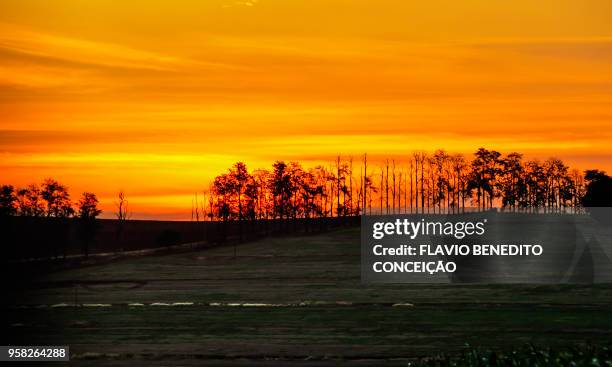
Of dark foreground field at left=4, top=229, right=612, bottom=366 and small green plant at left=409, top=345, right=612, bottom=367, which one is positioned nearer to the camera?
small green plant at left=409, top=345, right=612, bottom=367

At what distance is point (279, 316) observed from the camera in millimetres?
47625

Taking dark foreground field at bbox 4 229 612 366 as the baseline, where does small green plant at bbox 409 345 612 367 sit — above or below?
above

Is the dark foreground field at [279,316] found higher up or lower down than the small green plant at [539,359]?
lower down

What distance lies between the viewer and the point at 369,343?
38.5 m

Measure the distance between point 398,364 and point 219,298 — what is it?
22833mm

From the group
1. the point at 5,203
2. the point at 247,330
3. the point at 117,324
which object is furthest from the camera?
the point at 5,203

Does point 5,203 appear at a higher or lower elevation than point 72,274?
higher

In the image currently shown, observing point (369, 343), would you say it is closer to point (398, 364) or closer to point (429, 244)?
point (398, 364)

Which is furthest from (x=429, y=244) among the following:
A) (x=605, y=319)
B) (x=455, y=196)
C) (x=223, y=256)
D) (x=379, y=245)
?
(x=455, y=196)

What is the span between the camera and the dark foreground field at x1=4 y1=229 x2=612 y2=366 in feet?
122

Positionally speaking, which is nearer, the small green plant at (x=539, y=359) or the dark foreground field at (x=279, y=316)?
the small green plant at (x=539, y=359)

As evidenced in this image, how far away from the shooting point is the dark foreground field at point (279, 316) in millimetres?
37312

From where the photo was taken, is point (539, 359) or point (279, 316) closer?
point (539, 359)

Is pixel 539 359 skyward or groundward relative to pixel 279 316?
skyward
